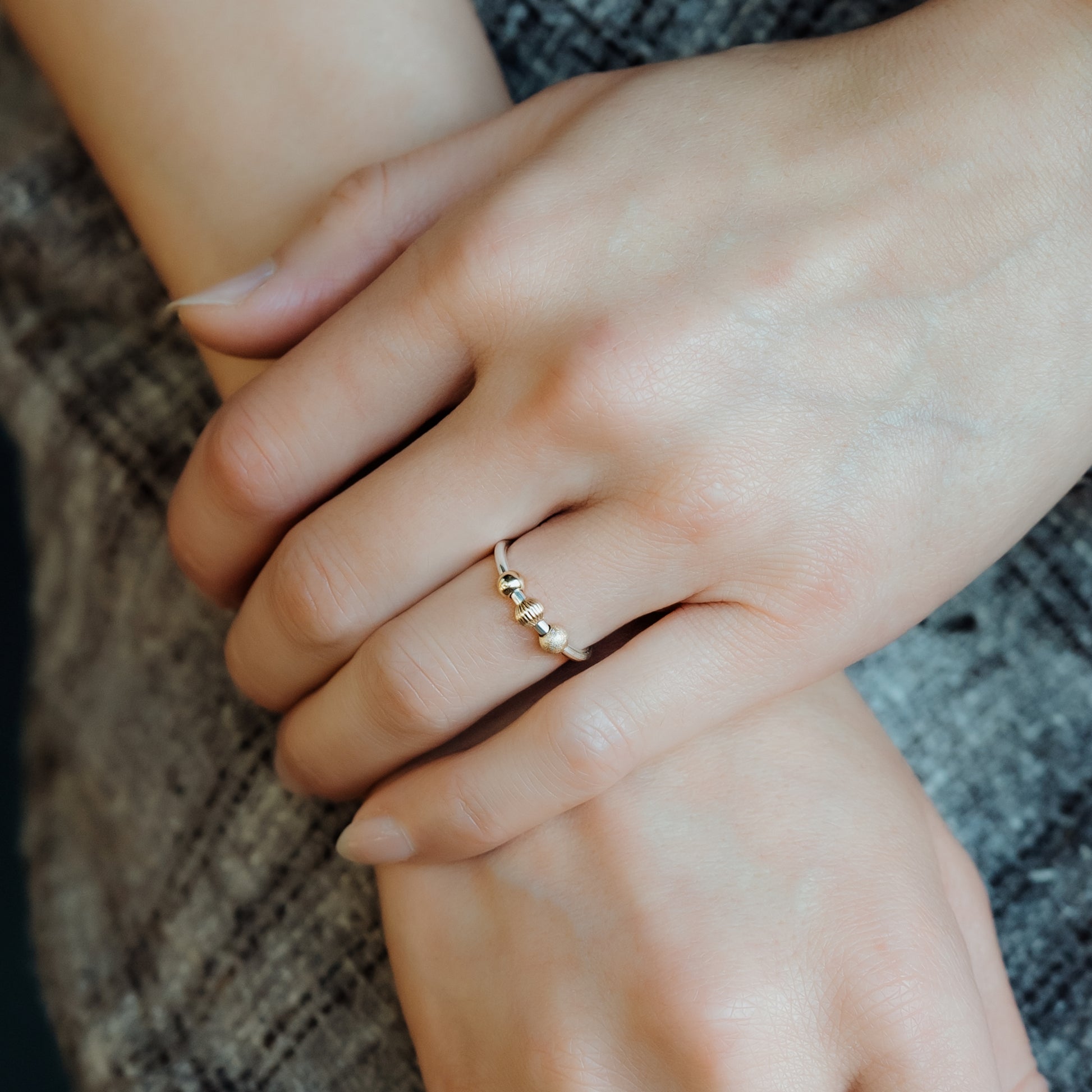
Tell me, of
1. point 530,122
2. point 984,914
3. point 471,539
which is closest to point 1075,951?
point 984,914

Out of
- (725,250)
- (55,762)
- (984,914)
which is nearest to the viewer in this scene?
(725,250)

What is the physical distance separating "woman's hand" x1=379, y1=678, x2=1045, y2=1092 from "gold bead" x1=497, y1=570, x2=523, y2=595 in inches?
5.7

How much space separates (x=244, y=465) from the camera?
1.95 ft

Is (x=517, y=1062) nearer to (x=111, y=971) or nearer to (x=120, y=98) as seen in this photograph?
(x=111, y=971)

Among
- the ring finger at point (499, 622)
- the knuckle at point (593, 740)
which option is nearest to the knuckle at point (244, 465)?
the ring finger at point (499, 622)

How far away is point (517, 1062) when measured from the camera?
22.4 inches

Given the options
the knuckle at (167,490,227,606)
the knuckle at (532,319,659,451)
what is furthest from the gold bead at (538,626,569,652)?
the knuckle at (167,490,227,606)

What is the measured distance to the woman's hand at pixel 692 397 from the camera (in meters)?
0.54

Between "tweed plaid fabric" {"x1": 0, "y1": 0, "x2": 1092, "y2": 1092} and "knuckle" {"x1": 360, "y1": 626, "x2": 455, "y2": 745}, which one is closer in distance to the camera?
"knuckle" {"x1": 360, "y1": 626, "x2": 455, "y2": 745}

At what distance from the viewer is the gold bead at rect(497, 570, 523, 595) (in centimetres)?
56

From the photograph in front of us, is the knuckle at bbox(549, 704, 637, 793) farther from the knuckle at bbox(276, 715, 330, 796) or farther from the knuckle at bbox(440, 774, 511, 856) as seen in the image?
the knuckle at bbox(276, 715, 330, 796)

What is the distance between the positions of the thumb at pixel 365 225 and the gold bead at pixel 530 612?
0.23 m

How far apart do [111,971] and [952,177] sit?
824mm

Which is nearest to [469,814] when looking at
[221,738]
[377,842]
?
[377,842]
